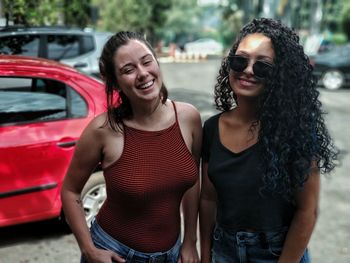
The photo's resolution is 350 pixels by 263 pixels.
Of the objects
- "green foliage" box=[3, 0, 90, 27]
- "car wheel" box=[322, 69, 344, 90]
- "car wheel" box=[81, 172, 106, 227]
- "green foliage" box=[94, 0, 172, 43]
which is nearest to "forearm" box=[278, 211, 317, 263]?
"car wheel" box=[81, 172, 106, 227]

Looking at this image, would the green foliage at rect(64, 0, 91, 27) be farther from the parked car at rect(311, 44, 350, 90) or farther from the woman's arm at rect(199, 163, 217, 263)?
the woman's arm at rect(199, 163, 217, 263)

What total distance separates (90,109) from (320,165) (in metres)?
2.72

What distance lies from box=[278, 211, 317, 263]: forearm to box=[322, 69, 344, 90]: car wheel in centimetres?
1456

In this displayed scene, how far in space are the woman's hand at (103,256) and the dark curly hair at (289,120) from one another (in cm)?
68

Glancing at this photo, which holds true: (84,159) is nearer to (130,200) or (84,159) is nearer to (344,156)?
(130,200)

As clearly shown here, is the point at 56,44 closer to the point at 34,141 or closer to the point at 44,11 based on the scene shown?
the point at 44,11

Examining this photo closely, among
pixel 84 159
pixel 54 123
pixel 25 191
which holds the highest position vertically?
pixel 84 159

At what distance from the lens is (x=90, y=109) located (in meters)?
4.11

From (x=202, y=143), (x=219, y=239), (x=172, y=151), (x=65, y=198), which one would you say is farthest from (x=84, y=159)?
(x=219, y=239)

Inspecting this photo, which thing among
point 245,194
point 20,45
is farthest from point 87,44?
point 245,194

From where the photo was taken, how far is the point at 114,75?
1917mm

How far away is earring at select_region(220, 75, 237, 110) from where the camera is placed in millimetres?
2005

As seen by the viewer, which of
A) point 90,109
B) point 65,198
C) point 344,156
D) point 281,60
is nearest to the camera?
point 281,60

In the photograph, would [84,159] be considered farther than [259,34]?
Yes
